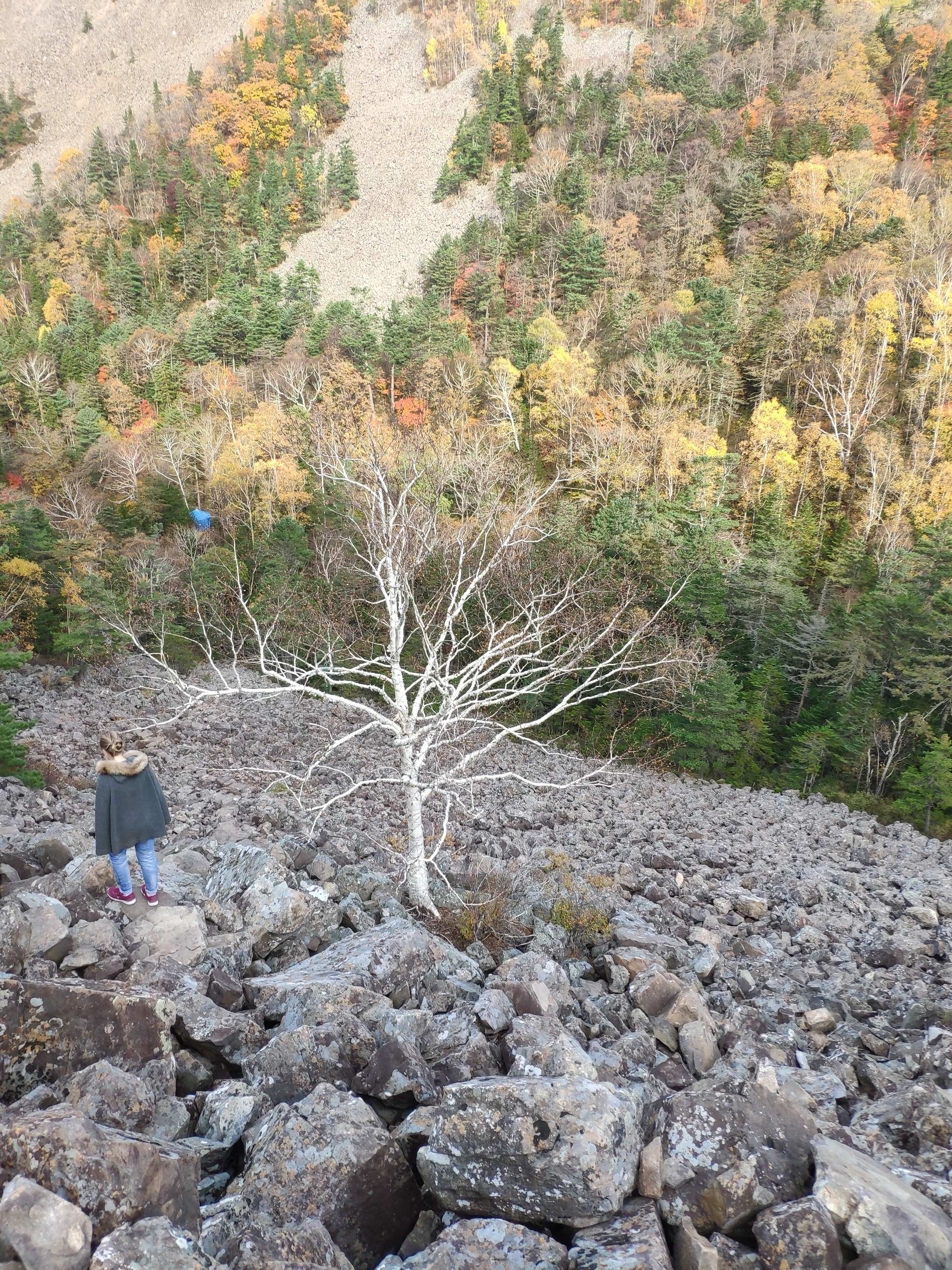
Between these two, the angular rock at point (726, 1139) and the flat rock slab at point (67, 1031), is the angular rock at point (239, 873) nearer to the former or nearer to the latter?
the flat rock slab at point (67, 1031)

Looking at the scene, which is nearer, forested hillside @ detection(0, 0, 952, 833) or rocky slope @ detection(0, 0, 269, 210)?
forested hillside @ detection(0, 0, 952, 833)

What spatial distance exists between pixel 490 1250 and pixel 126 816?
4322 mm

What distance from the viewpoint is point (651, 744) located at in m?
18.3

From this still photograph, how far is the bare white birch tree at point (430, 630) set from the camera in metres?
6.79

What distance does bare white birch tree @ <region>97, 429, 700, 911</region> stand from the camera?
22.3ft

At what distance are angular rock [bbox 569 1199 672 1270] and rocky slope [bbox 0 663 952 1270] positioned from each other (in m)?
0.01

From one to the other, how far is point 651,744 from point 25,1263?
17386 millimetres

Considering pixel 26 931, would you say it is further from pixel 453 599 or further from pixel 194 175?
pixel 194 175

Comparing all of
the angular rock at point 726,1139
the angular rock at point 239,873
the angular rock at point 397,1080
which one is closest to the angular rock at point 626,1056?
the angular rock at point 726,1139

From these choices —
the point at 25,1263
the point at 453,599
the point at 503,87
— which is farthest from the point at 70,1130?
the point at 503,87

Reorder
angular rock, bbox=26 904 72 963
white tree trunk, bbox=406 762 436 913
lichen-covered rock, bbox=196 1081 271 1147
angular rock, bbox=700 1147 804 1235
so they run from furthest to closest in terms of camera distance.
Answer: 1. white tree trunk, bbox=406 762 436 913
2. angular rock, bbox=26 904 72 963
3. lichen-covered rock, bbox=196 1081 271 1147
4. angular rock, bbox=700 1147 804 1235

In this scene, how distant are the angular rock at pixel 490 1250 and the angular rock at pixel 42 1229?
1166mm

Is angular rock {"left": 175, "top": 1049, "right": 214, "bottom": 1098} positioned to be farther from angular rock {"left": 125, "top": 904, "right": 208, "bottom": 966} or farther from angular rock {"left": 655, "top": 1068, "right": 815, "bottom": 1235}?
angular rock {"left": 655, "top": 1068, "right": 815, "bottom": 1235}

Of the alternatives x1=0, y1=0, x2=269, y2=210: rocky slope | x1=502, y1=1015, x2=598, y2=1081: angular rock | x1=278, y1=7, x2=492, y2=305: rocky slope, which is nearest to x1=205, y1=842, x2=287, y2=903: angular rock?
x1=502, y1=1015, x2=598, y2=1081: angular rock
